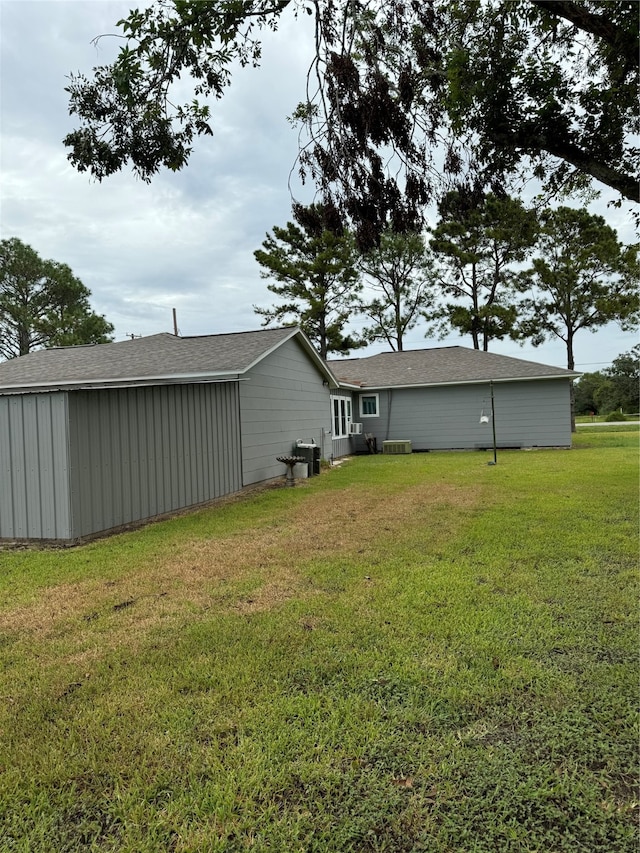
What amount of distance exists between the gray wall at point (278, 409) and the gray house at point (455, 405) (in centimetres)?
261

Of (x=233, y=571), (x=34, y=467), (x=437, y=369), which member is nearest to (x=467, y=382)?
(x=437, y=369)

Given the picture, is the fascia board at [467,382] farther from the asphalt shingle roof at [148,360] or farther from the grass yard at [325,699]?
the grass yard at [325,699]

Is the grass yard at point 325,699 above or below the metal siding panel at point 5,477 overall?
below

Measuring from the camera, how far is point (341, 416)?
17.6 metres

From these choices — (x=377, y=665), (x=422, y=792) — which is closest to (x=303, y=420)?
(x=377, y=665)

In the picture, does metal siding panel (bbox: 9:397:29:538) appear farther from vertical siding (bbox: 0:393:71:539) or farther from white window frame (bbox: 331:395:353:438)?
white window frame (bbox: 331:395:353:438)

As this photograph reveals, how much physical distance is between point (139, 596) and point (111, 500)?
278 cm

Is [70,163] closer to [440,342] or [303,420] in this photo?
[303,420]

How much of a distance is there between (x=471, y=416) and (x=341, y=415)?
15.6 feet

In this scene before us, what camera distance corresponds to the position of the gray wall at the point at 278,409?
10.5 m

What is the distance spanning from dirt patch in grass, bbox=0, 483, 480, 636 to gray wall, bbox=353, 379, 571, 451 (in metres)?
10.4

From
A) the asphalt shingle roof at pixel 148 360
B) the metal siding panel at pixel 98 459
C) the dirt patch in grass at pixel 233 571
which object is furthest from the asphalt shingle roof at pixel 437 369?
the dirt patch in grass at pixel 233 571

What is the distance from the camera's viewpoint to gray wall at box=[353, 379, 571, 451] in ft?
55.2

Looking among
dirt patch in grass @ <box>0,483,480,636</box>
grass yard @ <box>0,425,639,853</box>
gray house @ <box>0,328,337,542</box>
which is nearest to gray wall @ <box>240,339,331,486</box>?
gray house @ <box>0,328,337,542</box>
